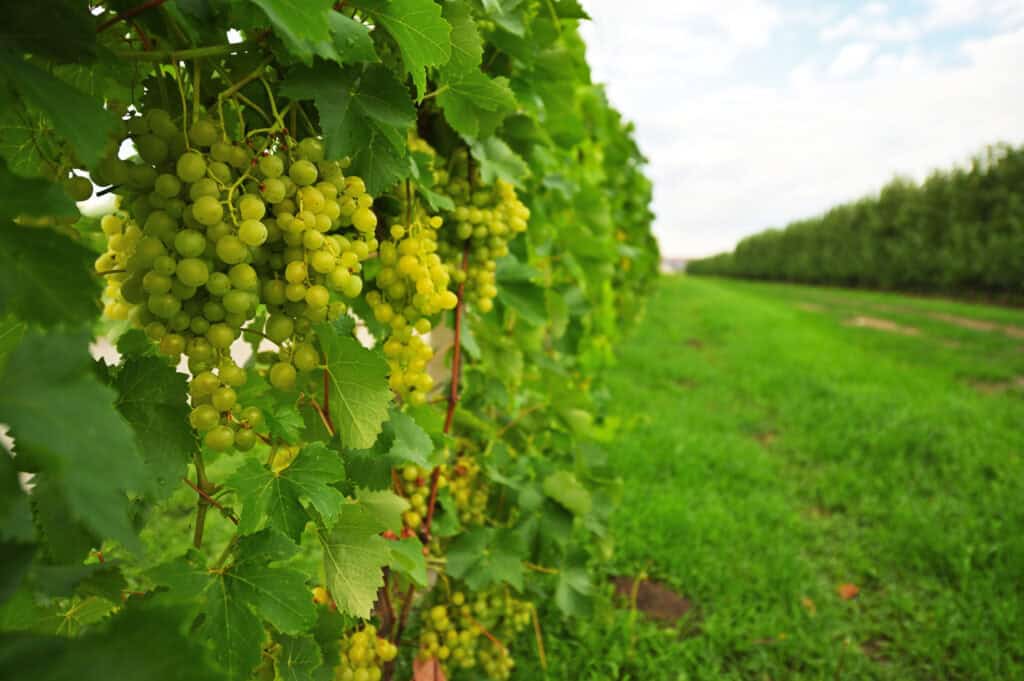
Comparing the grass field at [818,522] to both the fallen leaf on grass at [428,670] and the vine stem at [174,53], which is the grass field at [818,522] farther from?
the vine stem at [174,53]

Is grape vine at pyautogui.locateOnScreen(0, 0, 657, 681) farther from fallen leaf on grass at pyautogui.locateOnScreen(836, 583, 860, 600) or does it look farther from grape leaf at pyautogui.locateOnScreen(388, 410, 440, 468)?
fallen leaf on grass at pyautogui.locateOnScreen(836, 583, 860, 600)

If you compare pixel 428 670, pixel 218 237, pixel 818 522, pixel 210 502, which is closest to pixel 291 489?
pixel 210 502

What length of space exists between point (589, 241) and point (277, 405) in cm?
179

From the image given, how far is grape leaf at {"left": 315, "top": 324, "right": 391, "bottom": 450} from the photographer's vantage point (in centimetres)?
89

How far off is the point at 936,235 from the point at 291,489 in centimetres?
2925

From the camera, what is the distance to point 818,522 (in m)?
3.92

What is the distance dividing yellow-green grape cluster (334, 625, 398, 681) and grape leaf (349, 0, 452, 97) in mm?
1053

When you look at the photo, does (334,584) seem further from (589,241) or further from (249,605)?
(589,241)

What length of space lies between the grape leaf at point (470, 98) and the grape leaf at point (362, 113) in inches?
8.6

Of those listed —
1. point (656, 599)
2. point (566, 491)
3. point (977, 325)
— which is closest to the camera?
point (566, 491)

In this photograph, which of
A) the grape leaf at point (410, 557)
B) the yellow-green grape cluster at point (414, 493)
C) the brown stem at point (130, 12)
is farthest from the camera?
the yellow-green grape cluster at point (414, 493)

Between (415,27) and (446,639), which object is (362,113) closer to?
(415,27)

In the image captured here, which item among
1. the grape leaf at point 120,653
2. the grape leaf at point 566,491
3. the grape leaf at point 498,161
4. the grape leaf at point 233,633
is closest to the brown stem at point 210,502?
the grape leaf at point 233,633

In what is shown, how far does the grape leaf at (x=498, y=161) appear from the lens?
4.57ft
